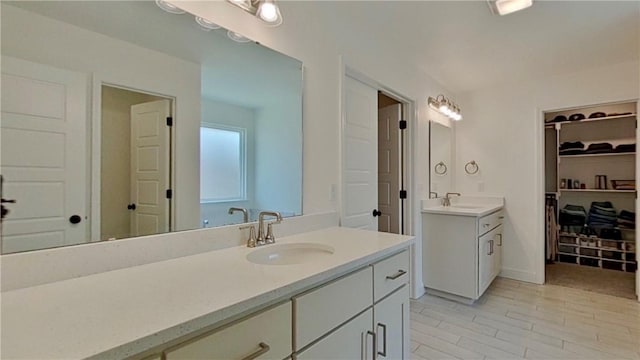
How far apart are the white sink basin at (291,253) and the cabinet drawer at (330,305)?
201mm

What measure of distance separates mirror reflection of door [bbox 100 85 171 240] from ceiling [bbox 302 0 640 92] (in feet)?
Result: 3.25

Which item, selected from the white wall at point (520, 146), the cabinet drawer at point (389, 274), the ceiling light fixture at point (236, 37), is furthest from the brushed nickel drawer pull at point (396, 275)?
the white wall at point (520, 146)

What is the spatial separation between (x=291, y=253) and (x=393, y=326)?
60cm

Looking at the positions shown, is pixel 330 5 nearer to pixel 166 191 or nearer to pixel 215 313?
pixel 166 191

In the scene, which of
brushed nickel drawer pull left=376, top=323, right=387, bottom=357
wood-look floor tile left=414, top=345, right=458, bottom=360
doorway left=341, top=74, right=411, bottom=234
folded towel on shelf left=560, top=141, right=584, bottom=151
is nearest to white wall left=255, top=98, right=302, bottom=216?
doorway left=341, top=74, right=411, bottom=234

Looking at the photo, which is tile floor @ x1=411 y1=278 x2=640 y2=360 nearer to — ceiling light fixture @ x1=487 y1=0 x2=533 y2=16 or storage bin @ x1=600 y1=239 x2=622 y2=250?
storage bin @ x1=600 y1=239 x2=622 y2=250

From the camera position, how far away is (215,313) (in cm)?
75

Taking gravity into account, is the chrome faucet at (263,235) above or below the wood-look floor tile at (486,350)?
above

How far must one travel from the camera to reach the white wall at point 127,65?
950 mm

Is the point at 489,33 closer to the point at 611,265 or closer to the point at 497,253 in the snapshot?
the point at 497,253

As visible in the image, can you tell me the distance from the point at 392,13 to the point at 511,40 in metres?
1.16

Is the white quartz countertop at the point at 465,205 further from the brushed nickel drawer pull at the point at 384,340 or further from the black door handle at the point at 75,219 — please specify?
the black door handle at the point at 75,219

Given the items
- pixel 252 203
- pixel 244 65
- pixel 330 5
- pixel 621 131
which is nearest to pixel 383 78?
pixel 330 5

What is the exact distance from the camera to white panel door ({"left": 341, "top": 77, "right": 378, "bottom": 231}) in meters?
2.36
